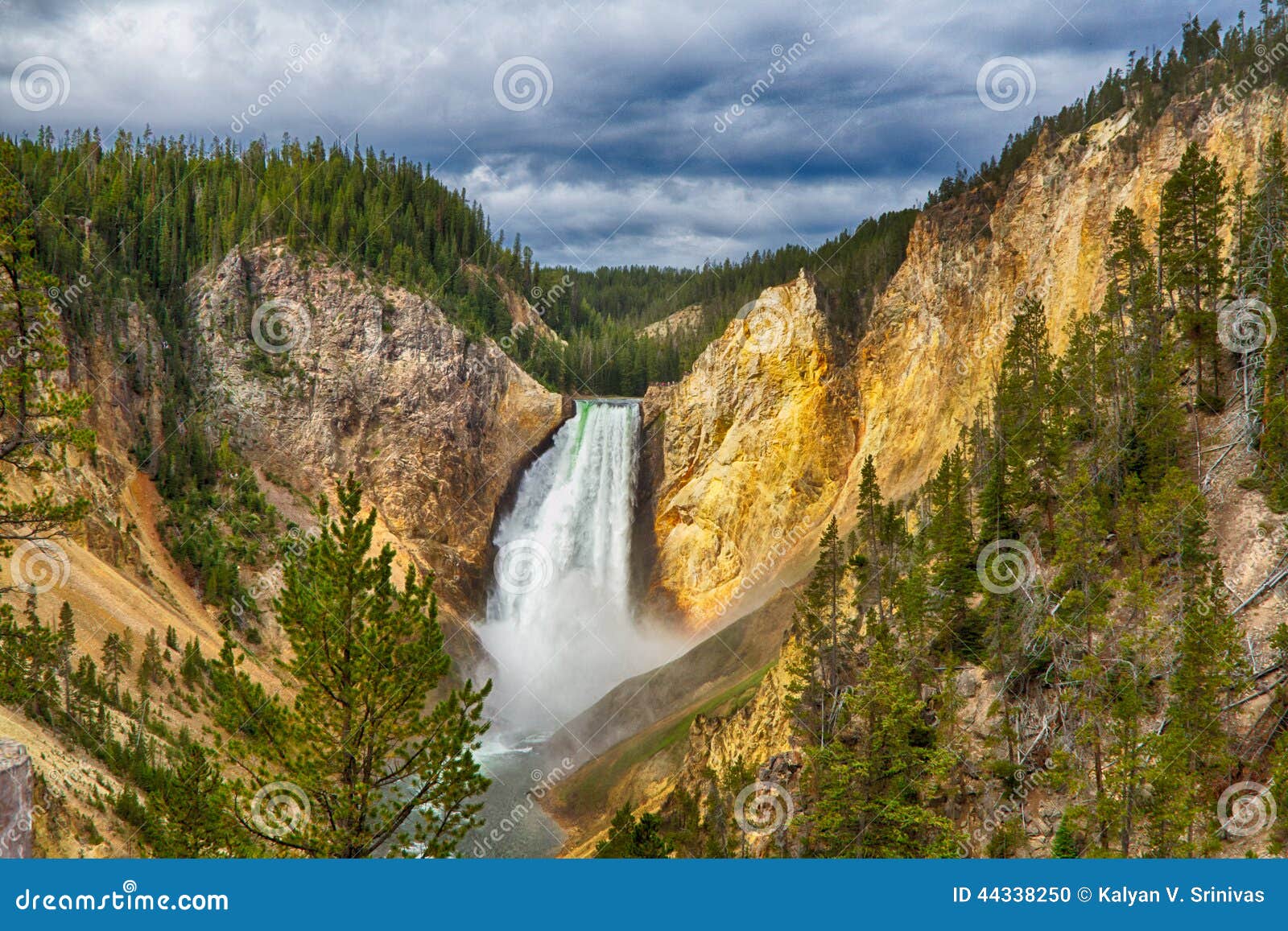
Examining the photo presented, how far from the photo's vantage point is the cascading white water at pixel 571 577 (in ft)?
242

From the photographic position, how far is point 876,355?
247 feet

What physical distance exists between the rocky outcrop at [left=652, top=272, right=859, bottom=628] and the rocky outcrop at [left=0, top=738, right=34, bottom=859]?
56375 millimetres

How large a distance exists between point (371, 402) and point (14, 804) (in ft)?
233

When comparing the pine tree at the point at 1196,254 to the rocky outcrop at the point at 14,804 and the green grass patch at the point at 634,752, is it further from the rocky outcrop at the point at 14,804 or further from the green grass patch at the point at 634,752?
the rocky outcrop at the point at 14,804

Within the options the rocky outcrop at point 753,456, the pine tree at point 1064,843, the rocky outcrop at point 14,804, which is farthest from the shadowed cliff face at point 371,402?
the rocky outcrop at point 14,804

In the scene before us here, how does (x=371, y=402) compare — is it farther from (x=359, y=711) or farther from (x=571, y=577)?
(x=359, y=711)

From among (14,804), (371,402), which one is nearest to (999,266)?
(371,402)

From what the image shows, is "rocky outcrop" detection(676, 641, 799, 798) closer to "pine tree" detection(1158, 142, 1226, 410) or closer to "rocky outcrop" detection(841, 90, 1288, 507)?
"pine tree" detection(1158, 142, 1226, 410)

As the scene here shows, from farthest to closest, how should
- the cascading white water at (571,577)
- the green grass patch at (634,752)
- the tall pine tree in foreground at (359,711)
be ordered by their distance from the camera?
the cascading white water at (571,577), the green grass patch at (634,752), the tall pine tree in foreground at (359,711)

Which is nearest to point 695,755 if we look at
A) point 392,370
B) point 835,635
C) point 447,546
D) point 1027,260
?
point 835,635

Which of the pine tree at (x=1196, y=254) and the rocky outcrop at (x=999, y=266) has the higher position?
the rocky outcrop at (x=999, y=266)

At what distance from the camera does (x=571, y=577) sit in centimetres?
8250

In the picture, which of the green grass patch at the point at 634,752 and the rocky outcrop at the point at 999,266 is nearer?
the rocky outcrop at the point at 999,266

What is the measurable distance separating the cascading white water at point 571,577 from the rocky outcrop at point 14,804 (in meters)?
55.8
